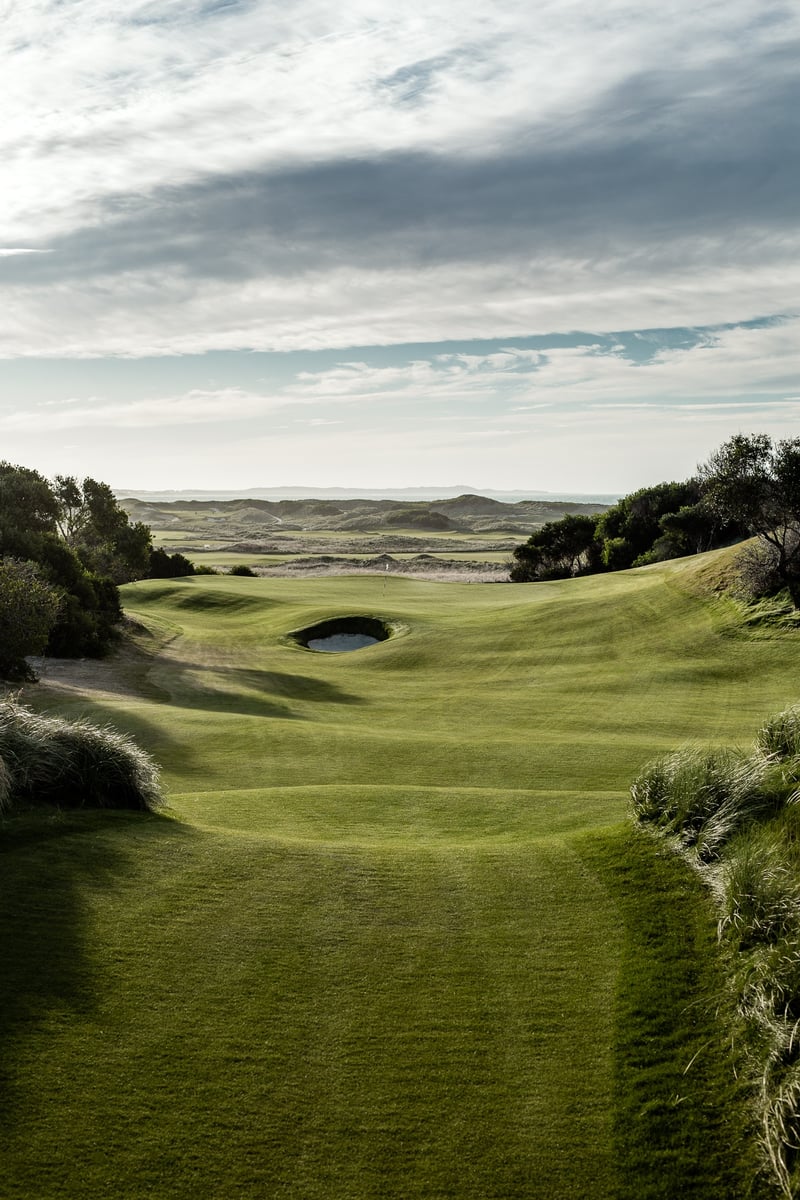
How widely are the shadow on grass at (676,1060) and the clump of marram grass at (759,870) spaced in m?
0.16

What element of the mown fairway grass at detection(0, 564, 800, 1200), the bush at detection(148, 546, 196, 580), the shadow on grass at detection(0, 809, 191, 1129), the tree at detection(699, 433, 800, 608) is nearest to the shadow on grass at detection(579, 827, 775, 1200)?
the mown fairway grass at detection(0, 564, 800, 1200)

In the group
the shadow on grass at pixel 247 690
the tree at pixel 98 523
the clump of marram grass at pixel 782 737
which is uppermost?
the tree at pixel 98 523

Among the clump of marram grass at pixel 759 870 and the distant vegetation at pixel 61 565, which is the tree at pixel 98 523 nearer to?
the distant vegetation at pixel 61 565

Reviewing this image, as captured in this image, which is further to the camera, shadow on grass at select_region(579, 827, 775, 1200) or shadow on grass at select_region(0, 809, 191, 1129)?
shadow on grass at select_region(0, 809, 191, 1129)

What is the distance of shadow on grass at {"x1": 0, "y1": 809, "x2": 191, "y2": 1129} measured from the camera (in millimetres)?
5973

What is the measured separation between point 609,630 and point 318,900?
32.7 metres

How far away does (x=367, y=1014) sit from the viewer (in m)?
6.34

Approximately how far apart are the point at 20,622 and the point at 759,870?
25.8 meters

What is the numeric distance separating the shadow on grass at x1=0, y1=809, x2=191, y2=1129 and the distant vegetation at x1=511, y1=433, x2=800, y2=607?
30992mm

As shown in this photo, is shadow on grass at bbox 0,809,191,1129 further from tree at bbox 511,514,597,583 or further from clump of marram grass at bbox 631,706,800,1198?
tree at bbox 511,514,597,583

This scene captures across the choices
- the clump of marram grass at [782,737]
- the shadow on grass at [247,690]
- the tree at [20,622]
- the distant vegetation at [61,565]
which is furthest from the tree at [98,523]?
the clump of marram grass at [782,737]

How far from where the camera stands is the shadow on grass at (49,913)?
5973mm

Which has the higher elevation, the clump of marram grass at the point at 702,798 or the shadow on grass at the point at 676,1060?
the clump of marram grass at the point at 702,798

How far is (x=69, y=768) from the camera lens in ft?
34.7
